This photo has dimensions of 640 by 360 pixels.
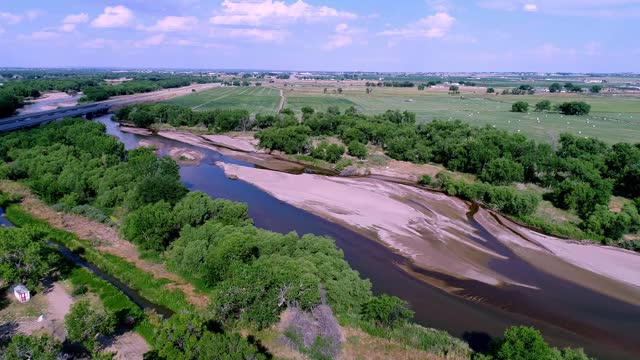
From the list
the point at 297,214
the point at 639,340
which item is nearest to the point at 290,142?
the point at 297,214

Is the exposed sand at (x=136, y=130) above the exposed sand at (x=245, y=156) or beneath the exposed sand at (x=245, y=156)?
above

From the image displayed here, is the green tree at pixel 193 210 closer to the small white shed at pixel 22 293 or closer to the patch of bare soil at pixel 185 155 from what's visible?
the small white shed at pixel 22 293

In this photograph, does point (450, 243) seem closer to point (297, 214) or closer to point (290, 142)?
point (297, 214)

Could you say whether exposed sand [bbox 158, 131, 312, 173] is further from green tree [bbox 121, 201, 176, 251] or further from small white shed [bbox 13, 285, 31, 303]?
small white shed [bbox 13, 285, 31, 303]

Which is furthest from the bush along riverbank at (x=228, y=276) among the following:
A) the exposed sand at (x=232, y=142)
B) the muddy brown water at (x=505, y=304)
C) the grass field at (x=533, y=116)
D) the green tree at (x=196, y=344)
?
the grass field at (x=533, y=116)

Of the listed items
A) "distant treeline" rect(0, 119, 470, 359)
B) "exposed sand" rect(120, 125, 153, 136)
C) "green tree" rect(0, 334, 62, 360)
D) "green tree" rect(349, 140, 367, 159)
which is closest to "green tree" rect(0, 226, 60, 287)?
"distant treeline" rect(0, 119, 470, 359)
